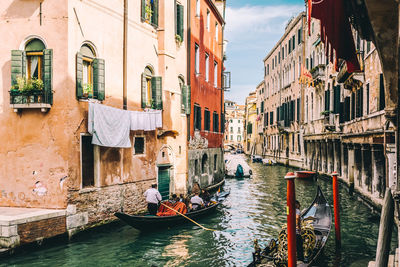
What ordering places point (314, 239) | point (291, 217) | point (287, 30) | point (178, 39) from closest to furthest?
point (291, 217)
point (314, 239)
point (178, 39)
point (287, 30)

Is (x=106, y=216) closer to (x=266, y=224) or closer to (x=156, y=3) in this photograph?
(x=266, y=224)

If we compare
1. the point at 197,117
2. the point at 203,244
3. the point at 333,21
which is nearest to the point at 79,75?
the point at 203,244

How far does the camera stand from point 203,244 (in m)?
10.8

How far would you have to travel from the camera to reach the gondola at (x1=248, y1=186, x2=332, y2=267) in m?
7.89

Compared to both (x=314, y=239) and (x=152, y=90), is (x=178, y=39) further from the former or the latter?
(x=314, y=239)

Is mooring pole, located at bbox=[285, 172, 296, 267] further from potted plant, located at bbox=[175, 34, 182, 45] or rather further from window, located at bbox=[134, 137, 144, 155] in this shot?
potted plant, located at bbox=[175, 34, 182, 45]

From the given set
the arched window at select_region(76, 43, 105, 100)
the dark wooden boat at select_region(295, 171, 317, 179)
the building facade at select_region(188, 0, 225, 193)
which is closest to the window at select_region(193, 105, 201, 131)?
the building facade at select_region(188, 0, 225, 193)

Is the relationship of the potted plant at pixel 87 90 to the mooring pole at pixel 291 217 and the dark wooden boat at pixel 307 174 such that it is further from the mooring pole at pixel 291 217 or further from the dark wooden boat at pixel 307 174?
the dark wooden boat at pixel 307 174

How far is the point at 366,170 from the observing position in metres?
16.8

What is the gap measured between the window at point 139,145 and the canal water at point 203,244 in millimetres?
2610

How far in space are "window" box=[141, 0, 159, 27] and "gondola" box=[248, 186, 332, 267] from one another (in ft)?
26.5

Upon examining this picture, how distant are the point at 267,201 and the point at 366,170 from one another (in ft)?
14.4

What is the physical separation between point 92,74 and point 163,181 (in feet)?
17.4

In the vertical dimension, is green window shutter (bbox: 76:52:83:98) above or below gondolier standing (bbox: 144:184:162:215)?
above
